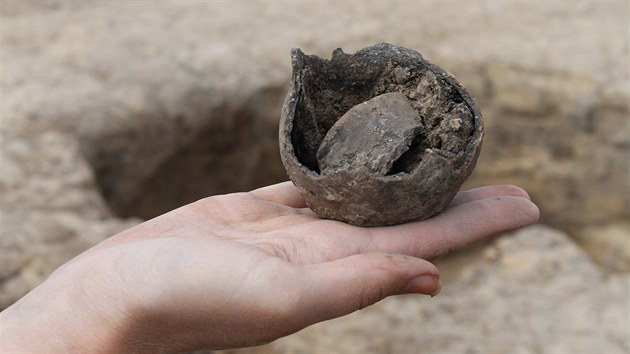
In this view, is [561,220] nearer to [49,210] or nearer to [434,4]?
[434,4]

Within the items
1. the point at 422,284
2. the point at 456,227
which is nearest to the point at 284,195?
the point at 456,227

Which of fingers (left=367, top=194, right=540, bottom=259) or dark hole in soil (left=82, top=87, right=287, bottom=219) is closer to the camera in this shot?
fingers (left=367, top=194, right=540, bottom=259)

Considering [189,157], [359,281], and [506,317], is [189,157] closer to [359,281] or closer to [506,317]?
[506,317]

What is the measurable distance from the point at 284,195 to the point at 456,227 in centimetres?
71

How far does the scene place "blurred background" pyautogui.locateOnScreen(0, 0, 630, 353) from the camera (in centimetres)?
372

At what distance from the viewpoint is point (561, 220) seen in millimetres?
5223

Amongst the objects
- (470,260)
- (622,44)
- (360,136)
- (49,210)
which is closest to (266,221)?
(360,136)

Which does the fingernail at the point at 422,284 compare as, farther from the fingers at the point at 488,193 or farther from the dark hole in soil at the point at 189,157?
the dark hole in soil at the point at 189,157

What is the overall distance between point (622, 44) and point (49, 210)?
4125 millimetres

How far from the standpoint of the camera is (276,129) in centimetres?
511

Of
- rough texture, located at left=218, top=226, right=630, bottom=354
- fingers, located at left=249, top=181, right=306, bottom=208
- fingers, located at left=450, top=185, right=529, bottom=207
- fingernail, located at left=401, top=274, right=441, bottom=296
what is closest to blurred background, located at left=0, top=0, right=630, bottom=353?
rough texture, located at left=218, top=226, right=630, bottom=354

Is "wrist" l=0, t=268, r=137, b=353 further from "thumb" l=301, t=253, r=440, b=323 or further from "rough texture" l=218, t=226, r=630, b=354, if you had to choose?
"rough texture" l=218, t=226, r=630, b=354

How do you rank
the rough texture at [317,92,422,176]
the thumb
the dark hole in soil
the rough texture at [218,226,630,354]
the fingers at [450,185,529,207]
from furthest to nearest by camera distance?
the dark hole in soil → the rough texture at [218,226,630,354] → the fingers at [450,185,529,207] → the rough texture at [317,92,422,176] → the thumb

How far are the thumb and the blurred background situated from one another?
1.70m
